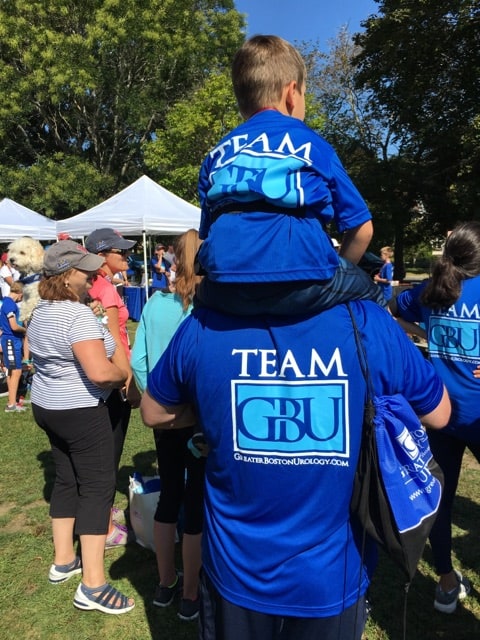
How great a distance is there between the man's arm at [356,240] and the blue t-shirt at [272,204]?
0.21 metres

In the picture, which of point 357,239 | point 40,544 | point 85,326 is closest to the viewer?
point 357,239

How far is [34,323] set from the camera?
270 centimetres

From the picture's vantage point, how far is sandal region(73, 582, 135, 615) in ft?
9.20

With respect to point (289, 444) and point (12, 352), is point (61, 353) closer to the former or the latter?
point (289, 444)

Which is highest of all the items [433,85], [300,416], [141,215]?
[433,85]

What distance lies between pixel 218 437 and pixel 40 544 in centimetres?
291

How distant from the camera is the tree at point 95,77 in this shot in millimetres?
19672

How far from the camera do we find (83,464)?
2801 millimetres

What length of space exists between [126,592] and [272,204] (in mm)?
2762

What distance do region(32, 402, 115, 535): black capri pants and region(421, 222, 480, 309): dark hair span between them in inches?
75.4

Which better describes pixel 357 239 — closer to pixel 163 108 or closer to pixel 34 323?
pixel 34 323

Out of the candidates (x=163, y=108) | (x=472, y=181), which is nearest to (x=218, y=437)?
(x=472, y=181)

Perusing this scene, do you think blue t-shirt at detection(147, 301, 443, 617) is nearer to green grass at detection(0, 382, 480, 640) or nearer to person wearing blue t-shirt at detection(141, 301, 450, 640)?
person wearing blue t-shirt at detection(141, 301, 450, 640)

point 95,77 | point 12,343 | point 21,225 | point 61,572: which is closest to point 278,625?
point 61,572
